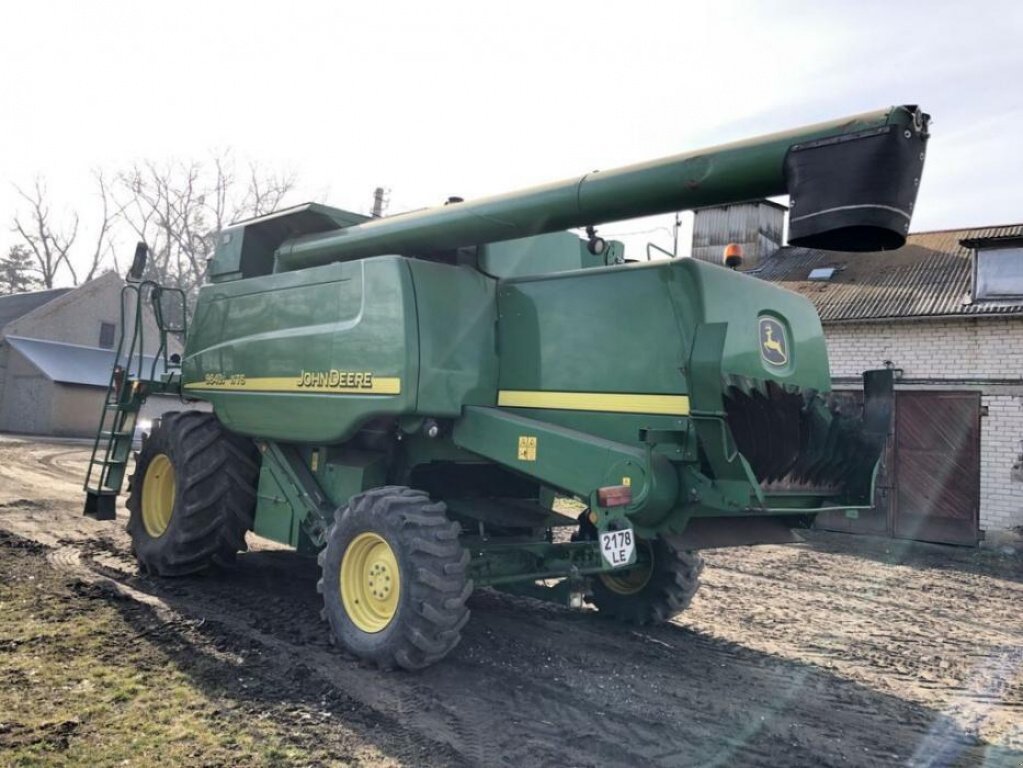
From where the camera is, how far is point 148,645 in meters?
5.21

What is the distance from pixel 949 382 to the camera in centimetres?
1306

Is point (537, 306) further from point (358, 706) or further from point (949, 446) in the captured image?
point (949, 446)

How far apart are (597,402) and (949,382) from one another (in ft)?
33.9

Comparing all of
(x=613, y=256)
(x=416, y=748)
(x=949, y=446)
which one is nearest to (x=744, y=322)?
(x=613, y=256)

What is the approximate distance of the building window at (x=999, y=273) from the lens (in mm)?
12852

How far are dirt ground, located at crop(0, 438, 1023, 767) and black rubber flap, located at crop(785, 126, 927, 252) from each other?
2.62m

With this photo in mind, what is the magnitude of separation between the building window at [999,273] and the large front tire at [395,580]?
11.7 metres

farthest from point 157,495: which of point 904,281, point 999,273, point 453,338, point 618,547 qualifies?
point 904,281

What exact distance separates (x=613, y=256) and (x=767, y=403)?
8.05 feet

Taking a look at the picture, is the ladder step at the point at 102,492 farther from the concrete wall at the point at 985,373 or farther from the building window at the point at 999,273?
the building window at the point at 999,273

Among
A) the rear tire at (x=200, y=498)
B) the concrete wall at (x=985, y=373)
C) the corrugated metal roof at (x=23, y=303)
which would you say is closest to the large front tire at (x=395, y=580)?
the rear tire at (x=200, y=498)

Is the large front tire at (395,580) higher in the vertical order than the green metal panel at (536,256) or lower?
lower

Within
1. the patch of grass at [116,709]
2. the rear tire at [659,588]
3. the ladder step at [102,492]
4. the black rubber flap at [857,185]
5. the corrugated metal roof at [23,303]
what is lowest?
the patch of grass at [116,709]

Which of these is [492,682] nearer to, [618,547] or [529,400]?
[618,547]
